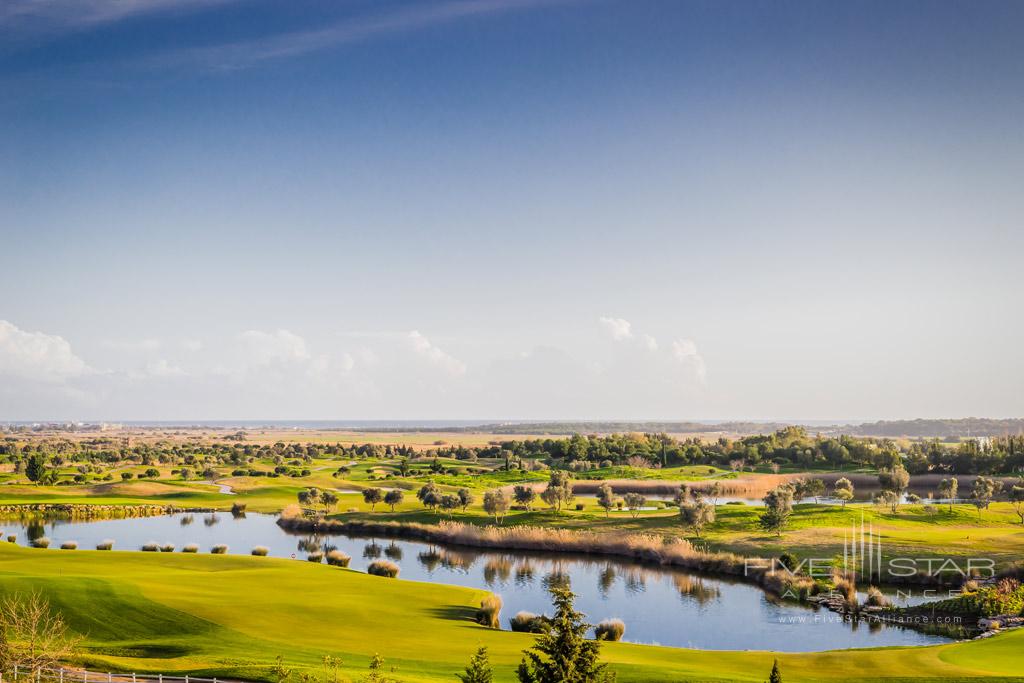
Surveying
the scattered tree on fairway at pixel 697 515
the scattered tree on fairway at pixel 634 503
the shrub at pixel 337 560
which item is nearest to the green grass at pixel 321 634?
the shrub at pixel 337 560

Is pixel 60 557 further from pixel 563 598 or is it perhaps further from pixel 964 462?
pixel 964 462

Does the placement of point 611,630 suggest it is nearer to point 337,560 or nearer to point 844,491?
point 337,560

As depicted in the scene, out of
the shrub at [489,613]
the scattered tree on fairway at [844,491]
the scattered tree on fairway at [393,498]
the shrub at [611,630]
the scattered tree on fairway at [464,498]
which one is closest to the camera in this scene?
the shrub at [611,630]

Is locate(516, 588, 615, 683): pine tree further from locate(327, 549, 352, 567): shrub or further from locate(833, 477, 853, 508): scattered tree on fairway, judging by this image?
locate(833, 477, 853, 508): scattered tree on fairway

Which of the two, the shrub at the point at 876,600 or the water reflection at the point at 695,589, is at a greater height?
the shrub at the point at 876,600

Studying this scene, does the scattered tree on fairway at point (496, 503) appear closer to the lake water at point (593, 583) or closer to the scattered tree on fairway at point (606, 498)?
the lake water at point (593, 583)

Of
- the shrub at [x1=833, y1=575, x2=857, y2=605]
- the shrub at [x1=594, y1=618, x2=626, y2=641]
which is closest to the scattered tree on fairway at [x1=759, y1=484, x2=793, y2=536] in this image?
the shrub at [x1=833, y1=575, x2=857, y2=605]

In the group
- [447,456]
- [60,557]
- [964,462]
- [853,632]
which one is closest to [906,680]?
[853,632]
